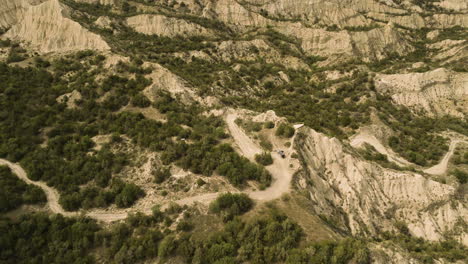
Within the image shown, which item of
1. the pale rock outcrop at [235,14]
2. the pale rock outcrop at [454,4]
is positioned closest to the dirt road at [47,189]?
the pale rock outcrop at [235,14]

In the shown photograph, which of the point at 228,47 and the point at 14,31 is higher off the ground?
the point at 228,47

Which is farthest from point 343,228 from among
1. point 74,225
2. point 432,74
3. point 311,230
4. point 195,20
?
point 195,20

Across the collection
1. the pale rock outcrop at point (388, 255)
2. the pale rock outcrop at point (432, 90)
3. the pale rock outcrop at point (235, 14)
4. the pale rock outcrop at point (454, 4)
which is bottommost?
the pale rock outcrop at point (388, 255)

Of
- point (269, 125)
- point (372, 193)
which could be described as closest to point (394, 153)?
point (372, 193)

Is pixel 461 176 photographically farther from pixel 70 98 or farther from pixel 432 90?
pixel 70 98

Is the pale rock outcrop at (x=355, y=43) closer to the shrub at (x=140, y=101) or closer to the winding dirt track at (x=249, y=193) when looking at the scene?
the winding dirt track at (x=249, y=193)

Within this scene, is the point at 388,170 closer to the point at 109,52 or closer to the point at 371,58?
the point at 109,52

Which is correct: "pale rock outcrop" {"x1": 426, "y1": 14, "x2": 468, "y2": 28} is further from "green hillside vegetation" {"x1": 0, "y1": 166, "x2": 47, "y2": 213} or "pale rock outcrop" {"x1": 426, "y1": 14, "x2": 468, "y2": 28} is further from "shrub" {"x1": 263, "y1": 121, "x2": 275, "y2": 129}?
"green hillside vegetation" {"x1": 0, "y1": 166, "x2": 47, "y2": 213}
